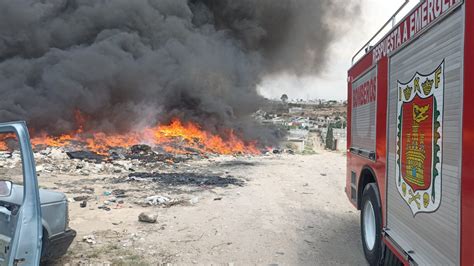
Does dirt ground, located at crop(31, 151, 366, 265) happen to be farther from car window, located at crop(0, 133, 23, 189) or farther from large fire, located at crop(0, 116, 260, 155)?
large fire, located at crop(0, 116, 260, 155)

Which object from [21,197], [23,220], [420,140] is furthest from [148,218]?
[420,140]

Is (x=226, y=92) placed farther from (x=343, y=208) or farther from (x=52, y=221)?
(x=52, y=221)

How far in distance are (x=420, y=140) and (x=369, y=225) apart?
2.08 meters

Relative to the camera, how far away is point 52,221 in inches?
143

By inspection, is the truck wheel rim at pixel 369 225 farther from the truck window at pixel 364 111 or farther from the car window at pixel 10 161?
the car window at pixel 10 161

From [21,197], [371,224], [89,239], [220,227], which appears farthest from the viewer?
[220,227]

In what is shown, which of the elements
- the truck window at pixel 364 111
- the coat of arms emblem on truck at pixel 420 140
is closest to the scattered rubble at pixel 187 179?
the truck window at pixel 364 111

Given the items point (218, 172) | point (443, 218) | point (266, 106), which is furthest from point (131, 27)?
point (443, 218)

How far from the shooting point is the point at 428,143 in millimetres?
2434

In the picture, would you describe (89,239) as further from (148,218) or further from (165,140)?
(165,140)

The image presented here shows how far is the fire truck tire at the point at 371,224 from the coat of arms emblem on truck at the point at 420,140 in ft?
2.87

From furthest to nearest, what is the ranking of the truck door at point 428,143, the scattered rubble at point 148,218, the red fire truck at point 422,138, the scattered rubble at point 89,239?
the scattered rubble at point 148,218 < the scattered rubble at point 89,239 < the truck door at point 428,143 < the red fire truck at point 422,138

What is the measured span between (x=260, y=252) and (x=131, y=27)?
24528 mm

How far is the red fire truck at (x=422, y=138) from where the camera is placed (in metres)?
1.96
